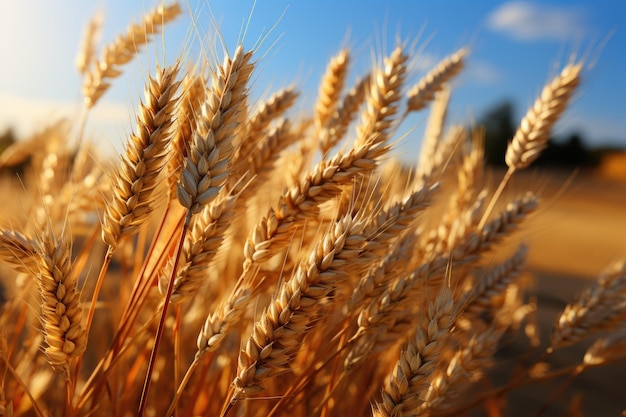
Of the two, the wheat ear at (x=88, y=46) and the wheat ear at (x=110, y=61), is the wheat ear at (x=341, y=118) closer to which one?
the wheat ear at (x=110, y=61)

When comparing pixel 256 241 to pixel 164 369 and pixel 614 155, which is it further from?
pixel 614 155

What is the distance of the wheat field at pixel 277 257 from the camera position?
0.97 meters

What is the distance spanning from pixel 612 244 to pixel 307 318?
41.1 feet

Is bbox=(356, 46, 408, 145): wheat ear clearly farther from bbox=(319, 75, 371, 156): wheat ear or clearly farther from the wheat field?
bbox=(319, 75, 371, 156): wheat ear

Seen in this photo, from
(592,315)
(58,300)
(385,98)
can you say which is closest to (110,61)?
(385,98)

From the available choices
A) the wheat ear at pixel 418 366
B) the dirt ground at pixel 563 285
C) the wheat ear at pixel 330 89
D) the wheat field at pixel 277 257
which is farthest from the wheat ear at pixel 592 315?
the wheat ear at pixel 330 89

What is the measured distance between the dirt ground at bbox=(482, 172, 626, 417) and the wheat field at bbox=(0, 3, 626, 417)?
6.8 inches

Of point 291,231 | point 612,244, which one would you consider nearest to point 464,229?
point 291,231

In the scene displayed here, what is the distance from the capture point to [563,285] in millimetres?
6164

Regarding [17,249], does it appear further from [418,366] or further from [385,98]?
[385,98]

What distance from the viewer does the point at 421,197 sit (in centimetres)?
120

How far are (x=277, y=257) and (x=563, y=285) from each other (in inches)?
215

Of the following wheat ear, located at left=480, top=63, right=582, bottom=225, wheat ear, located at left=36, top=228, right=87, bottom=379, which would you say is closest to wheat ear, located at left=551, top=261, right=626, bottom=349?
wheat ear, located at left=480, top=63, right=582, bottom=225

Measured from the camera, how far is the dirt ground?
196cm
